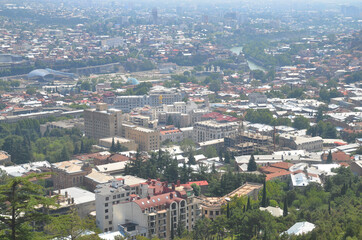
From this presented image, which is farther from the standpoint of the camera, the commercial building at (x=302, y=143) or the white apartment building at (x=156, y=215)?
the commercial building at (x=302, y=143)

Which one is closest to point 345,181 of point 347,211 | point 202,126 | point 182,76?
point 347,211

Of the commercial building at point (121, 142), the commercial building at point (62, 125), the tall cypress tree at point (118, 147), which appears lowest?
the commercial building at point (62, 125)

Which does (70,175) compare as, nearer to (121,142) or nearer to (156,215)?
(156,215)

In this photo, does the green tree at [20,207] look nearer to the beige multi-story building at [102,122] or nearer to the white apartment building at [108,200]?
the white apartment building at [108,200]

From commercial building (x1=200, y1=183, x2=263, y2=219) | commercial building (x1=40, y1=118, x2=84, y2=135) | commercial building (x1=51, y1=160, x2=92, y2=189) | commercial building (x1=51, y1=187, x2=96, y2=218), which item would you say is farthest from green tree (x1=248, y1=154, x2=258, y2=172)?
commercial building (x1=40, y1=118, x2=84, y2=135)

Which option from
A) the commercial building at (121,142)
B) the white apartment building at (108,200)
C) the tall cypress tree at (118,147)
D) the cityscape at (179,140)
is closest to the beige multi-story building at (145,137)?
the cityscape at (179,140)

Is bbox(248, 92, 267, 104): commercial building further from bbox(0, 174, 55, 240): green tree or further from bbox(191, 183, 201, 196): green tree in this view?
bbox(0, 174, 55, 240): green tree

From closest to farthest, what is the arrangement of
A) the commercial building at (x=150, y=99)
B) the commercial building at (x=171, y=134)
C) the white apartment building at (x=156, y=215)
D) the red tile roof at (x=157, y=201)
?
1. the white apartment building at (x=156, y=215)
2. the red tile roof at (x=157, y=201)
3. the commercial building at (x=171, y=134)
4. the commercial building at (x=150, y=99)
